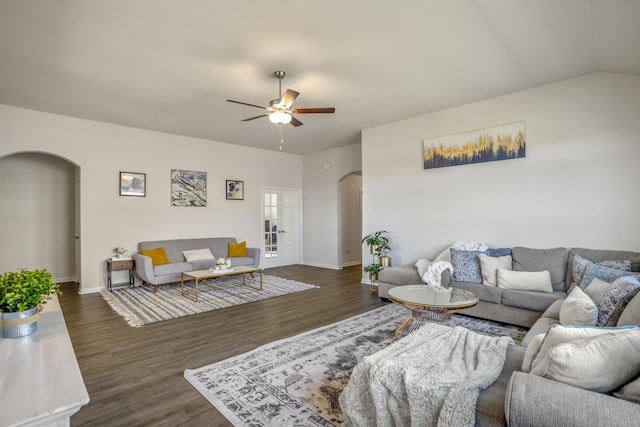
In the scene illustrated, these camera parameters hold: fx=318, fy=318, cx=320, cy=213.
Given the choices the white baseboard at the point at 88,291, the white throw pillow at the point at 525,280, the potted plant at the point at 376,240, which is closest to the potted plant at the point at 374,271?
the potted plant at the point at 376,240

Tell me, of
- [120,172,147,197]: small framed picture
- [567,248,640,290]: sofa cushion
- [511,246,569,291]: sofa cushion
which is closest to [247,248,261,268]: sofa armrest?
[120,172,147,197]: small framed picture

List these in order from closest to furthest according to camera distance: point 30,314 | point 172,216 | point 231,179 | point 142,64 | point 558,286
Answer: point 30,314 → point 142,64 → point 558,286 → point 172,216 → point 231,179

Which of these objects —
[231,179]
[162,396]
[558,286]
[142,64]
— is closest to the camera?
[162,396]

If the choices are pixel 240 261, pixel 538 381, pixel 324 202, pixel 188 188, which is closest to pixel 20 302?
pixel 538 381

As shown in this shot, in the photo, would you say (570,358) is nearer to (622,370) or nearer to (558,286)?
(622,370)

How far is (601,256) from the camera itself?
3596 millimetres

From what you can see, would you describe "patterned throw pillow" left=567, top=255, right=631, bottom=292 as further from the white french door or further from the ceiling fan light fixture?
the white french door

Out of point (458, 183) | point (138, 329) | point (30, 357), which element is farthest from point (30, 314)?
point (458, 183)

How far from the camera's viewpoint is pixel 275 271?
24.8 feet

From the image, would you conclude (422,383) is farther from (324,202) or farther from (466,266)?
(324,202)

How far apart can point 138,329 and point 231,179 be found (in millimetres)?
4314

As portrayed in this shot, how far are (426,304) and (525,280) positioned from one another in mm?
1523

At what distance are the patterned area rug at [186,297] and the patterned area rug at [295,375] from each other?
5.79ft

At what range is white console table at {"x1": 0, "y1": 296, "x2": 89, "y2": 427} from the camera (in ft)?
3.18
